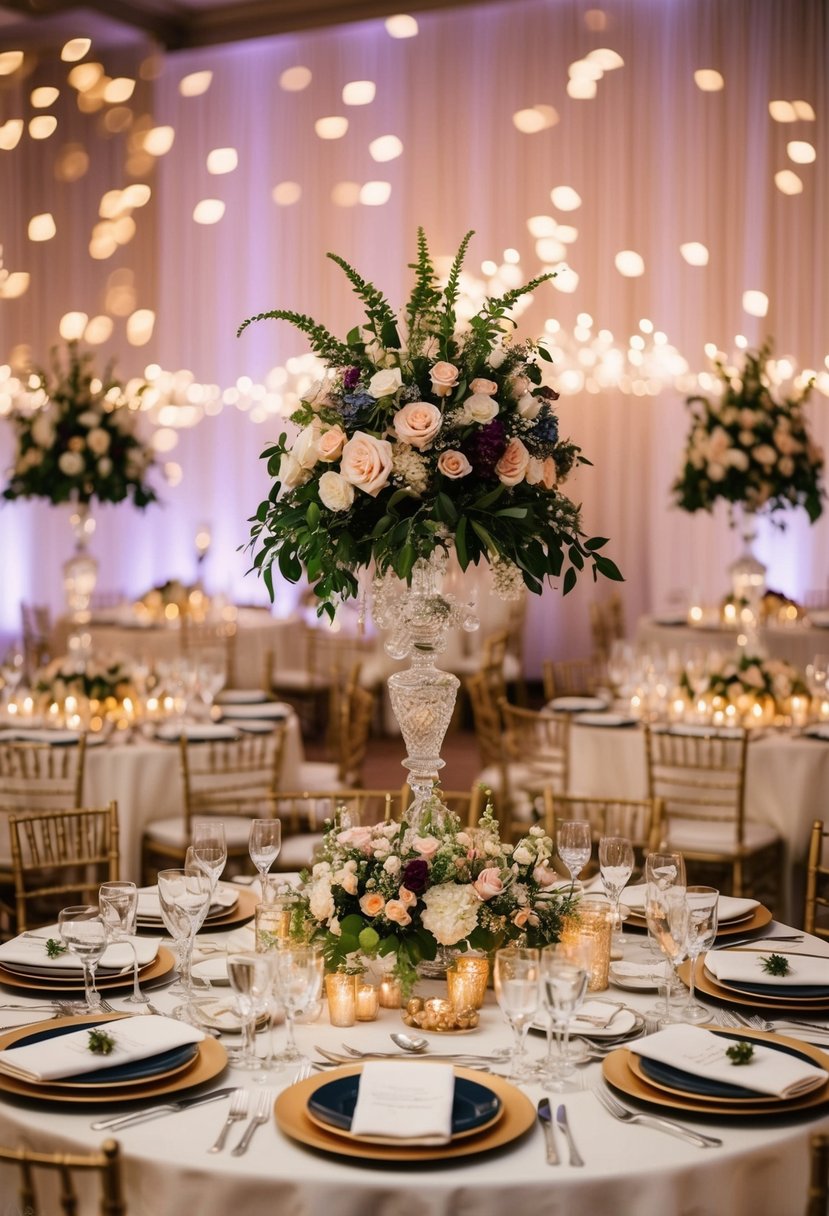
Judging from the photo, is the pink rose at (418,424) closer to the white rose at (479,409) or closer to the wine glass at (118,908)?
the white rose at (479,409)

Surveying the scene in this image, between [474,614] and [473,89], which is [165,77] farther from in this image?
[474,614]

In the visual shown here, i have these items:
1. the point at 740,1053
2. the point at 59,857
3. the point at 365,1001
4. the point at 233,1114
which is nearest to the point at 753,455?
the point at 59,857

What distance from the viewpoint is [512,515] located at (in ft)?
8.71

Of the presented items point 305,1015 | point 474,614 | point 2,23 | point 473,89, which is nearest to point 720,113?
point 473,89

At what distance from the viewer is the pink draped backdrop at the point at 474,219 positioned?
35.4 feet

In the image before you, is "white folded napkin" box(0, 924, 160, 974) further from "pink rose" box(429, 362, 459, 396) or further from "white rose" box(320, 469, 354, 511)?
"pink rose" box(429, 362, 459, 396)

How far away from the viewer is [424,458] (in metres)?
2.69

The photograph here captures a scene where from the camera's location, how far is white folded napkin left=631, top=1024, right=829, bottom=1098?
2156 millimetres

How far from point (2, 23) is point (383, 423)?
10.1m

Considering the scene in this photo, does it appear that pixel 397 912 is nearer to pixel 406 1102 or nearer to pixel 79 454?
pixel 406 1102

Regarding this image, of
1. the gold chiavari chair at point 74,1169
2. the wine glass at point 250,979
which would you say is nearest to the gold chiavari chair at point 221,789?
the wine glass at point 250,979

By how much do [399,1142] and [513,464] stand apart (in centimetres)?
121

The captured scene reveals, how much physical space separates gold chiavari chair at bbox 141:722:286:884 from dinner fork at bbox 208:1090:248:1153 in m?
2.97

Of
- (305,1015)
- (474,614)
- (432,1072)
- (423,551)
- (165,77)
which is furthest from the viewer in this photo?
(165,77)
